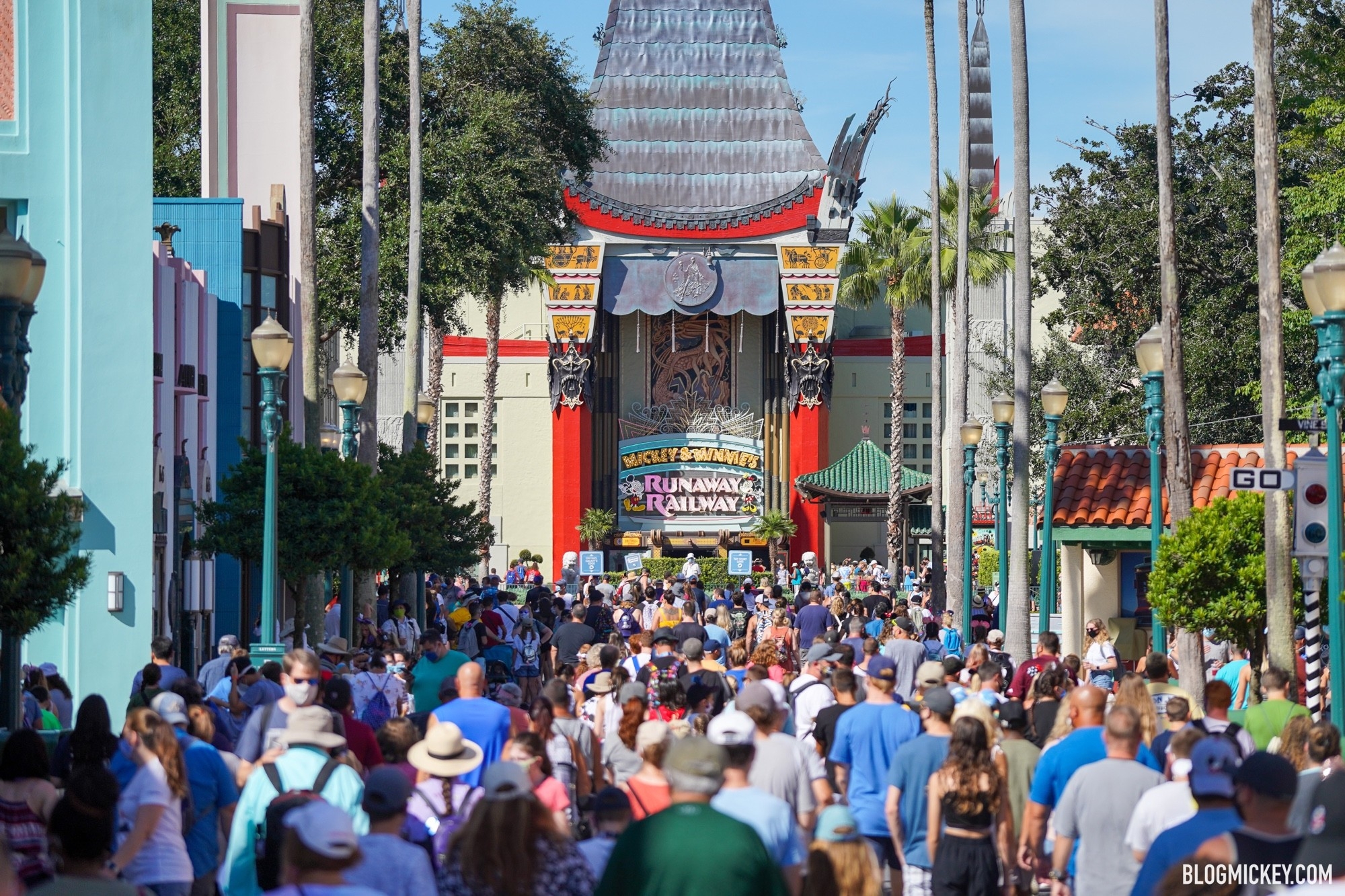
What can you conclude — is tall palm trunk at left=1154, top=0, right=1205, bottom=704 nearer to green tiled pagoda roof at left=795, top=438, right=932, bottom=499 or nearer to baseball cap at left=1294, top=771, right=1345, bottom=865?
baseball cap at left=1294, top=771, right=1345, bottom=865

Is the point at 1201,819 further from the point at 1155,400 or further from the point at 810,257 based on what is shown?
the point at 810,257

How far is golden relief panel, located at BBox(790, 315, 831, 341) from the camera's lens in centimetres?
5228

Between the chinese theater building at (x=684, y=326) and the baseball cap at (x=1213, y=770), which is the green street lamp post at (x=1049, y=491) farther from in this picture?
the chinese theater building at (x=684, y=326)

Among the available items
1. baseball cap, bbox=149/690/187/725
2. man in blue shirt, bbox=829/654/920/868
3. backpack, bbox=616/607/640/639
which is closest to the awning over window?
backpack, bbox=616/607/640/639

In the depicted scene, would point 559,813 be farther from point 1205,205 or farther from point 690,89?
point 690,89

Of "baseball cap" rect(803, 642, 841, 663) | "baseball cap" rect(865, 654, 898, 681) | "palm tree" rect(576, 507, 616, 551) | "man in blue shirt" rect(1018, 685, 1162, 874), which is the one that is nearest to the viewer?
"man in blue shirt" rect(1018, 685, 1162, 874)

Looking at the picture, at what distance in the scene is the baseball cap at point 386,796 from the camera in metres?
6.77

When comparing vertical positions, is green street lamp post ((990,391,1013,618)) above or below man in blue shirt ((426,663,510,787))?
above

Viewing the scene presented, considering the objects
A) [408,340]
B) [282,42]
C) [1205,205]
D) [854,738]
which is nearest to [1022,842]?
[854,738]

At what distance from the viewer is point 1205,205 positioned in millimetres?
37188

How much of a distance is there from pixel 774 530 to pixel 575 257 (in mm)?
9418

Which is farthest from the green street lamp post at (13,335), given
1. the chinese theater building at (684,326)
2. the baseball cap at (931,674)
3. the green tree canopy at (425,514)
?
the chinese theater building at (684,326)

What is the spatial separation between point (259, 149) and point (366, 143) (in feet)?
24.0

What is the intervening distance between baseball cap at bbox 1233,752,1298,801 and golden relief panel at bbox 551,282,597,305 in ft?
152
